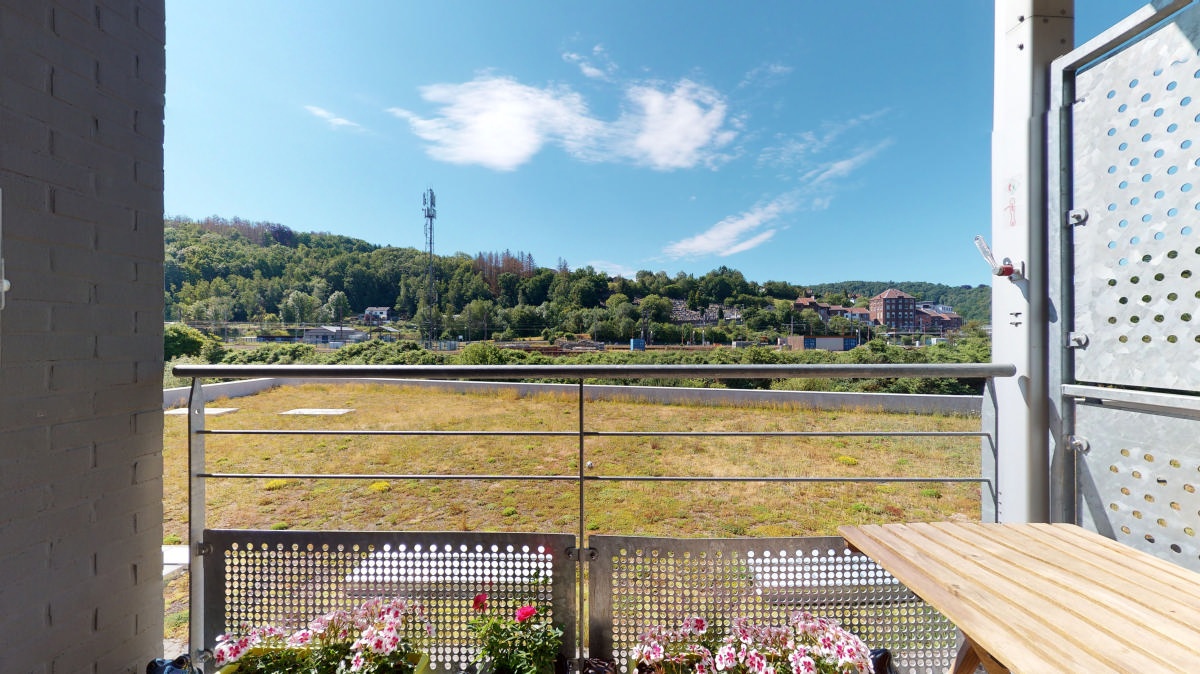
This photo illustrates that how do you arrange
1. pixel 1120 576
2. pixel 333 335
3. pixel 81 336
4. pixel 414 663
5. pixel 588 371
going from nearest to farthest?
1. pixel 1120 576
2. pixel 81 336
3. pixel 414 663
4. pixel 588 371
5. pixel 333 335

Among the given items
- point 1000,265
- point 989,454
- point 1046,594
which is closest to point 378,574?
point 1046,594

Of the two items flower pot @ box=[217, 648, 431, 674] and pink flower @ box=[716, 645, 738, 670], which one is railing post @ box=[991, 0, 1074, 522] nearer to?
pink flower @ box=[716, 645, 738, 670]

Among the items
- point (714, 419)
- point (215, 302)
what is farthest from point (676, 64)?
point (215, 302)

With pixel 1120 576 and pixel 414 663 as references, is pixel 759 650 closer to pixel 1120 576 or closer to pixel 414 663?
pixel 1120 576

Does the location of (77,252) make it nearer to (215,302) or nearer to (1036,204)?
(1036,204)

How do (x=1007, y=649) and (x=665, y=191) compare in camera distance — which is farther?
(x=665, y=191)

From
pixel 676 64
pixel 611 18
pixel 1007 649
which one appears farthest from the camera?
pixel 676 64

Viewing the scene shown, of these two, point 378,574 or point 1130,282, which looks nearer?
point 1130,282
